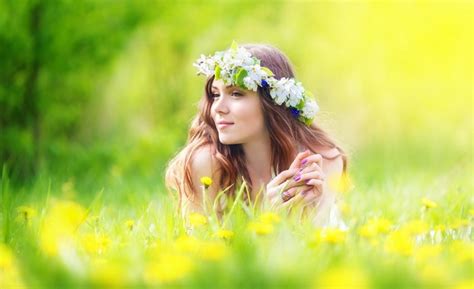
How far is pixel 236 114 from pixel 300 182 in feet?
1.52

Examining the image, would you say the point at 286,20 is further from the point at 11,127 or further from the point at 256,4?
the point at 11,127

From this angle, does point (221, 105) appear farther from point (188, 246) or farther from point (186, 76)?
point (186, 76)

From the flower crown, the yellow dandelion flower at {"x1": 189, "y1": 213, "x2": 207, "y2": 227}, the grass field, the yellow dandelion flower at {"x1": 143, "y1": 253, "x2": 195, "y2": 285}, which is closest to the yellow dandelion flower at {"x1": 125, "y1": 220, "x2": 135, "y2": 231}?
the grass field

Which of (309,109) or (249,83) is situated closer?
(249,83)

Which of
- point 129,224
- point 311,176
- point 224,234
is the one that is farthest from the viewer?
point 311,176

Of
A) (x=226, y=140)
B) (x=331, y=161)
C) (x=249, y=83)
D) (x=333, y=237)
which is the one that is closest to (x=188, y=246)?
(x=333, y=237)

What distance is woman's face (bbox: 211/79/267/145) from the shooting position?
3514 millimetres

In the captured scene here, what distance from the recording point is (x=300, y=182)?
3.35m

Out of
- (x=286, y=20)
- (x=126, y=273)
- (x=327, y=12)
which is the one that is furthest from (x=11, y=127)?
(x=126, y=273)

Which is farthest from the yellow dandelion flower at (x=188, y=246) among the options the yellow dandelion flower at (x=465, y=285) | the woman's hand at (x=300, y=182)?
the woman's hand at (x=300, y=182)

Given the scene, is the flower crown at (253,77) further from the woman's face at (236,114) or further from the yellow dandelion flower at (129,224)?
the yellow dandelion flower at (129,224)

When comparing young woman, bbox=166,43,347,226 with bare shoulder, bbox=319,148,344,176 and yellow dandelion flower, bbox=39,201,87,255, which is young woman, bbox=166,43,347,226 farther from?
yellow dandelion flower, bbox=39,201,87,255

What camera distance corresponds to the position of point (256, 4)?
10000 millimetres

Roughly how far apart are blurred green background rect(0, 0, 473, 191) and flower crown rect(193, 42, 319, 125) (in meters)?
3.32
